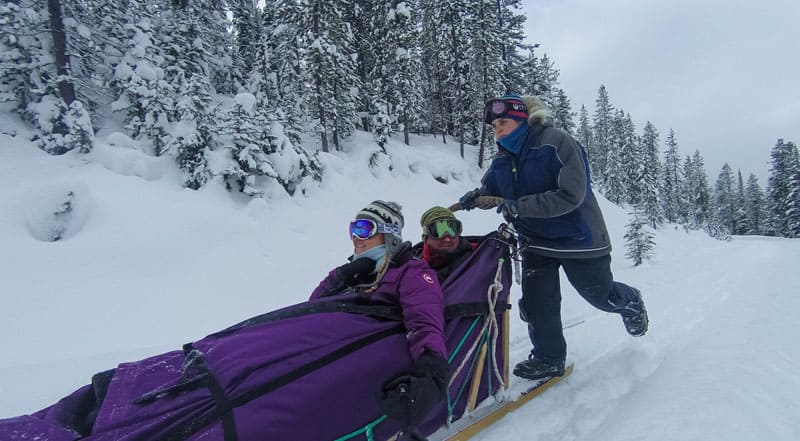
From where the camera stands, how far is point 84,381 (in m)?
3.65

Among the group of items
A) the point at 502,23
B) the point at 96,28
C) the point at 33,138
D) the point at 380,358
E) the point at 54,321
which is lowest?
the point at 54,321

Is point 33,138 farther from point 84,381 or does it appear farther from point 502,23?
point 502,23

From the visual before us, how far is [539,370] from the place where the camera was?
3059mm

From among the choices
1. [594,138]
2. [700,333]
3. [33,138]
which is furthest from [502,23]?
[594,138]

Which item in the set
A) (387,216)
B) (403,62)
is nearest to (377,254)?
(387,216)

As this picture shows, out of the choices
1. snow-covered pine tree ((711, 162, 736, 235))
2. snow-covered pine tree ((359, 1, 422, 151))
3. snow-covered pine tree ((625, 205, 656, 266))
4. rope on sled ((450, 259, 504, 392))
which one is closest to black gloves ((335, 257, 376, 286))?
rope on sled ((450, 259, 504, 392))

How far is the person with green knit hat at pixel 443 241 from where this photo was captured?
3270 millimetres

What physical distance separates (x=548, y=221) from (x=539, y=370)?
1151 millimetres

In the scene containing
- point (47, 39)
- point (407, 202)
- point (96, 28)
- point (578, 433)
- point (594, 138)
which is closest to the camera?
point (578, 433)

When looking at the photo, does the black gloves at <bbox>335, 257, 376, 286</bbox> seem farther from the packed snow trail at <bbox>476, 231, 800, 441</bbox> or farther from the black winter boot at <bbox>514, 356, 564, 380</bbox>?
the black winter boot at <bbox>514, 356, 564, 380</bbox>

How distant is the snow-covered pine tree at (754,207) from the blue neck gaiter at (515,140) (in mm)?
75116

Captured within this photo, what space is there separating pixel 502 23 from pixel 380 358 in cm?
2923

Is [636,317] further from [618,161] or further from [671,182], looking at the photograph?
[671,182]

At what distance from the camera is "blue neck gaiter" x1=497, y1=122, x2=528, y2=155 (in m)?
3.05
